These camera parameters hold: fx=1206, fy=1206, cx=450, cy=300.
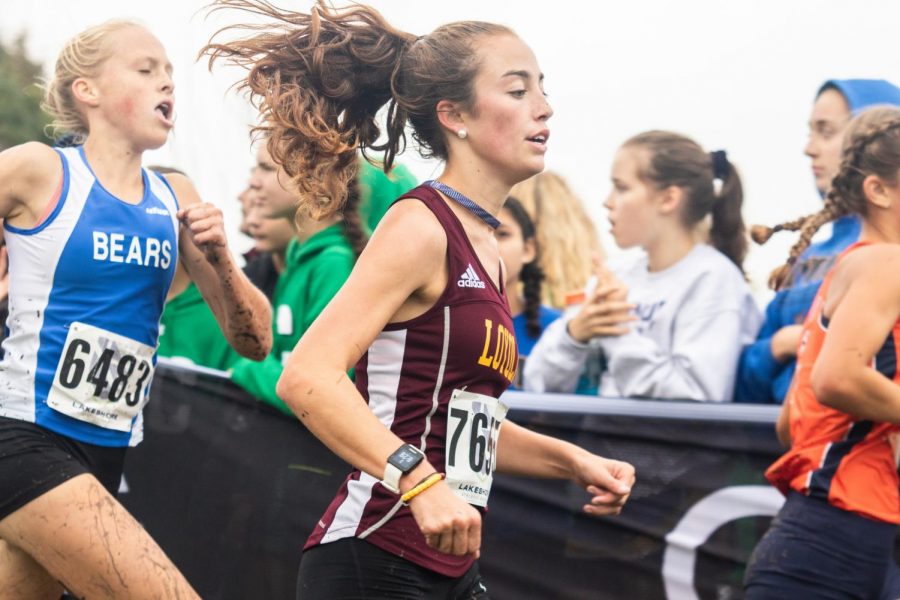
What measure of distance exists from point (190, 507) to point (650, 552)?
6.50 feet

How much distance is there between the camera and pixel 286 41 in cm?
308

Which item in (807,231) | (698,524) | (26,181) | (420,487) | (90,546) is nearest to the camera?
(420,487)

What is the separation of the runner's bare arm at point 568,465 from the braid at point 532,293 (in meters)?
2.19

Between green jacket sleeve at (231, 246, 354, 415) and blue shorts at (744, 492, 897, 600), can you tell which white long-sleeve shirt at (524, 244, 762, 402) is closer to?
green jacket sleeve at (231, 246, 354, 415)

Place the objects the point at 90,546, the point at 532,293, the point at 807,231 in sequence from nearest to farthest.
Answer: the point at 90,546
the point at 807,231
the point at 532,293

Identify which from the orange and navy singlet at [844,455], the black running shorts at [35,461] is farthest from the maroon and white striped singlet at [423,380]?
the orange and navy singlet at [844,455]

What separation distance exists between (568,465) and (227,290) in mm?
1302

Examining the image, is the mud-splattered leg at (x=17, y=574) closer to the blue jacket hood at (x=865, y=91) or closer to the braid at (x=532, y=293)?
the braid at (x=532, y=293)

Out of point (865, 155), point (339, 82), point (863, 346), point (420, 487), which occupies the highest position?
point (339, 82)

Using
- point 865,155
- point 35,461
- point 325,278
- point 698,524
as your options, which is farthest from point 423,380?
point 325,278

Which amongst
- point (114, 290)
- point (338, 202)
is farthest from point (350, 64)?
point (114, 290)

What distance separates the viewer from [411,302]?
8.67ft

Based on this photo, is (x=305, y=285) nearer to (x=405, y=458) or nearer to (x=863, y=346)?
(x=863, y=346)

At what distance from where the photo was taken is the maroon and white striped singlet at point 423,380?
8.64 feet
